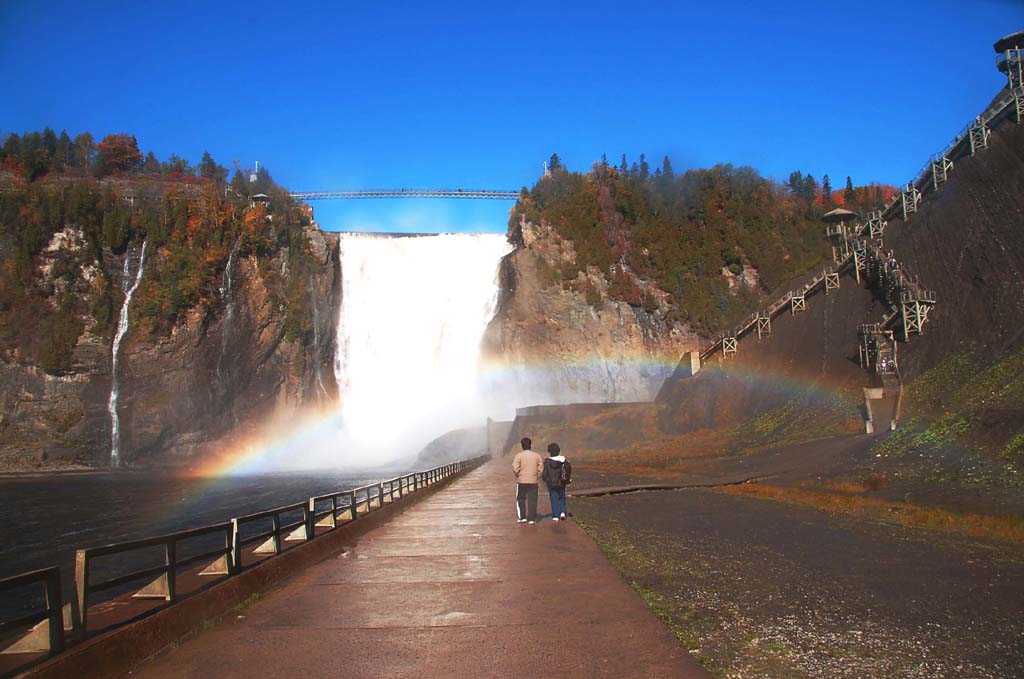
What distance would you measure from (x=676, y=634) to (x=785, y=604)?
6.07ft

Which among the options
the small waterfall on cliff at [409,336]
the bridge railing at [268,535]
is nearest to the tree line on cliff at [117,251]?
the small waterfall on cliff at [409,336]

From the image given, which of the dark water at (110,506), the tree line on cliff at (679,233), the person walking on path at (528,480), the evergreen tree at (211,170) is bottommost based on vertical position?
the dark water at (110,506)

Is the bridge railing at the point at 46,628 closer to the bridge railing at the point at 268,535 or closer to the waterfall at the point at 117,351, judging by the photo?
the bridge railing at the point at 268,535

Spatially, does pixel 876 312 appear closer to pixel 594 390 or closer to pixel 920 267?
pixel 920 267

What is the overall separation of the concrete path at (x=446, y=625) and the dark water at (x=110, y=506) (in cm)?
840

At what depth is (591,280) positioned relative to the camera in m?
78.9

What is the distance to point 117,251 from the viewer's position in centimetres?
7588

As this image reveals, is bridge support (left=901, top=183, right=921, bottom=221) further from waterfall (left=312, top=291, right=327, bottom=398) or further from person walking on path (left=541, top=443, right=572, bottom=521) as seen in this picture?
waterfall (left=312, top=291, right=327, bottom=398)

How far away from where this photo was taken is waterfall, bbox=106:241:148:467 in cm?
6619

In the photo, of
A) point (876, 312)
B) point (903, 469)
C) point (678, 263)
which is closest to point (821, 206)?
point (678, 263)

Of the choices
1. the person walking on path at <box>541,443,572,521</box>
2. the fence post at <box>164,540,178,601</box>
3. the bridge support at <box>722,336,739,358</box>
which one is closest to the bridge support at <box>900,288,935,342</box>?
the bridge support at <box>722,336,739,358</box>

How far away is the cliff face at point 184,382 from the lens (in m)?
65.6

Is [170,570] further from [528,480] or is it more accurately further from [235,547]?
[528,480]

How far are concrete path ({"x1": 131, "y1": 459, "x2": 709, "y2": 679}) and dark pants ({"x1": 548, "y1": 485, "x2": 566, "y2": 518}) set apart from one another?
320 cm
